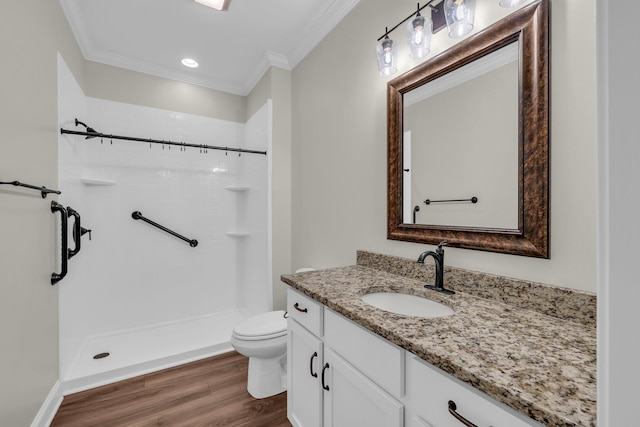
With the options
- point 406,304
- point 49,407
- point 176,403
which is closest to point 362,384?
point 406,304

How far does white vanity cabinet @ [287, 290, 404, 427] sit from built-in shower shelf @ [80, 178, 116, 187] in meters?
2.14

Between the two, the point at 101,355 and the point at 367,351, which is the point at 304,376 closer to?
the point at 367,351

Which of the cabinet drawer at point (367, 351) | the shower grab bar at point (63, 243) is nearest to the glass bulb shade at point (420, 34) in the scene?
the cabinet drawer at point (367, 351)

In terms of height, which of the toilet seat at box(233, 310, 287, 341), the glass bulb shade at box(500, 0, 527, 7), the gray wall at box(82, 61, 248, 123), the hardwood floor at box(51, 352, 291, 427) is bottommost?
the hardwood floor at box(51, 352, 291, 427)

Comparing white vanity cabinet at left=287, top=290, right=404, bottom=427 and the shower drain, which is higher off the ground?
A: white vanity cabinet at left=287, top=290, right=404, bottom=427

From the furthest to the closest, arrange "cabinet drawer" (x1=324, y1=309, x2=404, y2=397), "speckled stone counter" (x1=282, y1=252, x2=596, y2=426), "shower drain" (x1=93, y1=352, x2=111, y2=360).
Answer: "shower drain" (x1=93, y1=352, x2=111, y2=360) < "cabinet drawer" (x1=324, y1=309, x2=404, y2=397) < "speckled stone counter" (x1=282, y1=252, x2=596, y2=426)

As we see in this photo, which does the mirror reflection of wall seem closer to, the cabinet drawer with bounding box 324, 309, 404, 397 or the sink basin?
the sink basin

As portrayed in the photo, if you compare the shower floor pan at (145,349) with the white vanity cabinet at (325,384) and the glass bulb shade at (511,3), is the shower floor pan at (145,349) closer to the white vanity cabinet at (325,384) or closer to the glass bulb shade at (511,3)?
the white vanity cabinet at (325,384)

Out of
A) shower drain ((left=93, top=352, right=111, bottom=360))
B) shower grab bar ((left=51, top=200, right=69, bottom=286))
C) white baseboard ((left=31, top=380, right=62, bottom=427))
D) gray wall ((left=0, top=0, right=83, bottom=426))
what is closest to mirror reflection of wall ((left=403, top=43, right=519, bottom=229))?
gray wall ((left=0, top=0, right=83, bottom=426))

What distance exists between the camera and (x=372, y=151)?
1.69 metres

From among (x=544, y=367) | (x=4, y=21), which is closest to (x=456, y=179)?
(x=544, y=367)

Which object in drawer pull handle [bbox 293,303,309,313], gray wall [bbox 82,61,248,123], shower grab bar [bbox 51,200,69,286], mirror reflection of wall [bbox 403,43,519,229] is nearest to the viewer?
mirror reflection of wall [bbox 403,43,519,229]

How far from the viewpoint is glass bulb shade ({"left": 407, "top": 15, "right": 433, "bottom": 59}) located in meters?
1.24

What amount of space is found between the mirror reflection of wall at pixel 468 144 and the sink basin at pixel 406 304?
1.21 feet
